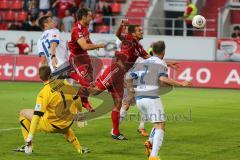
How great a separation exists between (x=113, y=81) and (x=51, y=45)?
12.1 feet

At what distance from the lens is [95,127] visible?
17578 mm

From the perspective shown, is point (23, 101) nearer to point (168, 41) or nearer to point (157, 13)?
point (168, 41)

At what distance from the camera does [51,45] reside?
19.4 metres

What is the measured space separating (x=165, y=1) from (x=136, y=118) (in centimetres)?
2195

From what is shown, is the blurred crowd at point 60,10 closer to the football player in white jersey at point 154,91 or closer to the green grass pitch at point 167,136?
the green grass pitch at point 167,136

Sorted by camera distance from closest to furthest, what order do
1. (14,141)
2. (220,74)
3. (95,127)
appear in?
(14,141) → (95,127) → (220,74)

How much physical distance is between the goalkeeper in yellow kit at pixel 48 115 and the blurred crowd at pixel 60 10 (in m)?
24.5

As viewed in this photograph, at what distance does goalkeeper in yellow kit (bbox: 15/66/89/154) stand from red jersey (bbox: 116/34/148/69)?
2.76 meters

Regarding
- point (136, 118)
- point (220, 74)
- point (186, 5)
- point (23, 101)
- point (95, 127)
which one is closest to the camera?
point (95, 127)

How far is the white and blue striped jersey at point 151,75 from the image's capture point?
Answer: 1241 centimetres

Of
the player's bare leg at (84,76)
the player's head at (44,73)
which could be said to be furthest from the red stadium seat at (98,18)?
the player's head at (44,73)

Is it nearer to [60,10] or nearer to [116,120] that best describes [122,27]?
[116,120]

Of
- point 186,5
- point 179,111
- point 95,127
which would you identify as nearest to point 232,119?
point 179,111

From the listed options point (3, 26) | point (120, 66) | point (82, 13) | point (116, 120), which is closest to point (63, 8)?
point (3, 26)
